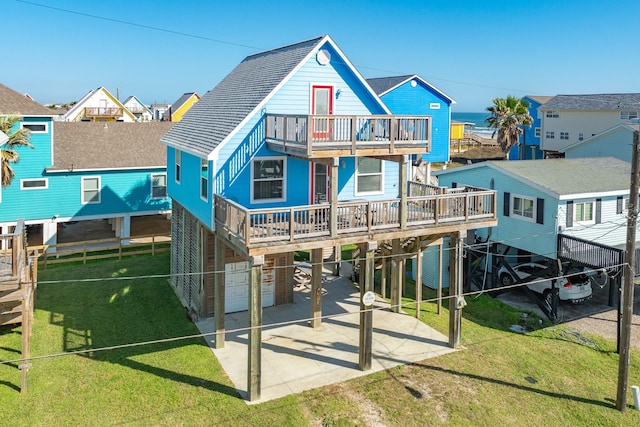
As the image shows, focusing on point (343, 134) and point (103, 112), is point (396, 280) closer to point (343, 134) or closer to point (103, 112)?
point (343, 134)

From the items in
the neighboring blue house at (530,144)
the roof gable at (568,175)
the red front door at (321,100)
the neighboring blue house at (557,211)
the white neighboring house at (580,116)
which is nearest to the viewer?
the red front door at (321,100)

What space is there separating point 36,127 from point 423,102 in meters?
20.8

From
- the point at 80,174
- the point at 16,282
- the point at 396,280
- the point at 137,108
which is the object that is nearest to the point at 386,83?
the point at 396,280

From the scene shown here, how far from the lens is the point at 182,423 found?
1229 cm

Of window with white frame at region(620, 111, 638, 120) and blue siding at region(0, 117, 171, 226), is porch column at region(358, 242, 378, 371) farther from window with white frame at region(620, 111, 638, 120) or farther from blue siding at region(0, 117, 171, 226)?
window with white frame at region(620, 111, 638, 120)

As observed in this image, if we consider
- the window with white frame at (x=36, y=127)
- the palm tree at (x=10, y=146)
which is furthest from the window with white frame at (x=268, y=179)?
the window with white frame at (x=36, y=127)

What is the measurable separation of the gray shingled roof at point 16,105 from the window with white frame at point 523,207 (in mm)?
21332

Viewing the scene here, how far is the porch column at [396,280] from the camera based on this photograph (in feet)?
63.0

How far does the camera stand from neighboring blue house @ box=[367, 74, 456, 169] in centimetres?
3053

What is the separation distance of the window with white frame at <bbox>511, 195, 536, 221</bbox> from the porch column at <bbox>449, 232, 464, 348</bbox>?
639 centimetres

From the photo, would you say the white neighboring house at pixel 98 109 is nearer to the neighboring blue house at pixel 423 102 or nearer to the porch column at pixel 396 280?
the neighboring blue house at pixel 423 102

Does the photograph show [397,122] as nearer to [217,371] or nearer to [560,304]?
[217,371]

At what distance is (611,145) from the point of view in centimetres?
3525

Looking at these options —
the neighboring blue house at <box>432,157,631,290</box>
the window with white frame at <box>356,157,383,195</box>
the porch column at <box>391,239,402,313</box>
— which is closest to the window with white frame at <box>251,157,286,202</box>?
the window with white frame at <box>356,157,383,195</box>
